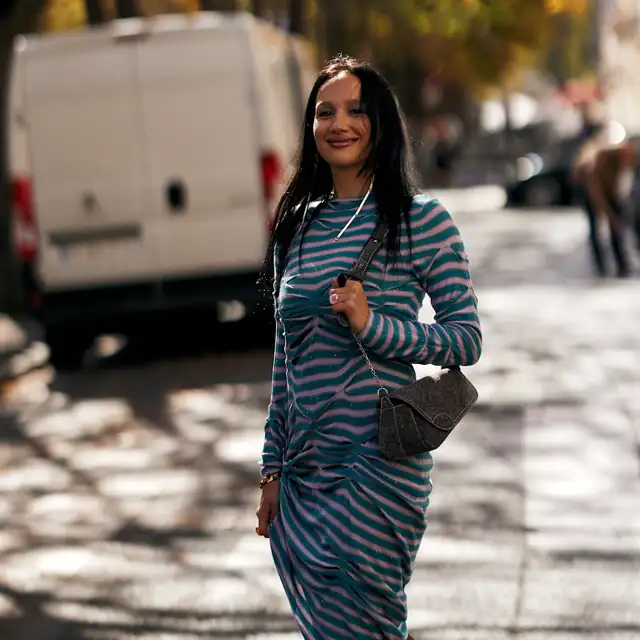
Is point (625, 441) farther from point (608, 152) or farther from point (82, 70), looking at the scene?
point (608, 152)

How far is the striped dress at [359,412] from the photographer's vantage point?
12.4ft

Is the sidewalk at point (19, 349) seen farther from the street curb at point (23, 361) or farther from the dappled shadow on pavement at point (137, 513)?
the dappled shadow on pavement at point (137, 513)

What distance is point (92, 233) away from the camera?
13641 mm

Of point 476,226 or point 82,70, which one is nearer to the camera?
point 82,70

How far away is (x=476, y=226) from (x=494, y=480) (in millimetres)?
24892

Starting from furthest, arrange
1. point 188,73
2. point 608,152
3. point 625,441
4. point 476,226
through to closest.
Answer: point 476,226
point 608,152
point 188,73
point 625,441

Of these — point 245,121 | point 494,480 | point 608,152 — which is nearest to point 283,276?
point 494,480

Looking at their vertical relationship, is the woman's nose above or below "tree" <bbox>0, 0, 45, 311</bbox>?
above

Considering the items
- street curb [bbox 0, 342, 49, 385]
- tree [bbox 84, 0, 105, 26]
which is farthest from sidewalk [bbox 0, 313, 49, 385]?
tree [bbox 84, 0, 105, 26]

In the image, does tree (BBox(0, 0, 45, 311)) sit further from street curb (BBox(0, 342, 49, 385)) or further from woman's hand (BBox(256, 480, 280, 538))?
woman's hand (BBox(256, 480, 280, 538))

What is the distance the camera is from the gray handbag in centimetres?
375

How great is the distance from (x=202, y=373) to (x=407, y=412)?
376 inches

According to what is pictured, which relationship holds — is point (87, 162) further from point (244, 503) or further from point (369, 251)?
point (369, 251)

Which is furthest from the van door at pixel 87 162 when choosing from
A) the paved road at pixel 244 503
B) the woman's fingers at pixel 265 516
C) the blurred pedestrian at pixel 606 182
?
the woman's fingers at pixel 265 516
